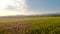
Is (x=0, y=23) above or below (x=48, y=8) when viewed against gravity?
below

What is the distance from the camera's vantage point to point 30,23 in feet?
4.91

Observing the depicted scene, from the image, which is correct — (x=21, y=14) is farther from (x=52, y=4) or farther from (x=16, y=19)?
(x=52, y=4)

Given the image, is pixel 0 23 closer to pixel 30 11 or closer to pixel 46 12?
pixel 30 11

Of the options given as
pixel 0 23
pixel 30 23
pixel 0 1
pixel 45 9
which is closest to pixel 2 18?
pixel 0 23

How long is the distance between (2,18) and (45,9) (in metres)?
0.46

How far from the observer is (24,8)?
155 cm

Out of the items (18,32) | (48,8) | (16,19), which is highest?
(48,8)

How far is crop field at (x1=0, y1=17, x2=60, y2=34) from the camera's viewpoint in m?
1.45

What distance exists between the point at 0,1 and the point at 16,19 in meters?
0.25

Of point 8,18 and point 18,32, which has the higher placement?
point 8,18

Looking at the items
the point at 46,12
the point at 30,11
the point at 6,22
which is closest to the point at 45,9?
the point at 46,12

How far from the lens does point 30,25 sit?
1.48m

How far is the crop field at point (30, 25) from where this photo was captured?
1451mm

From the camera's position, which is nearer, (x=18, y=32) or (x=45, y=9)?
(x=18, y=32)
